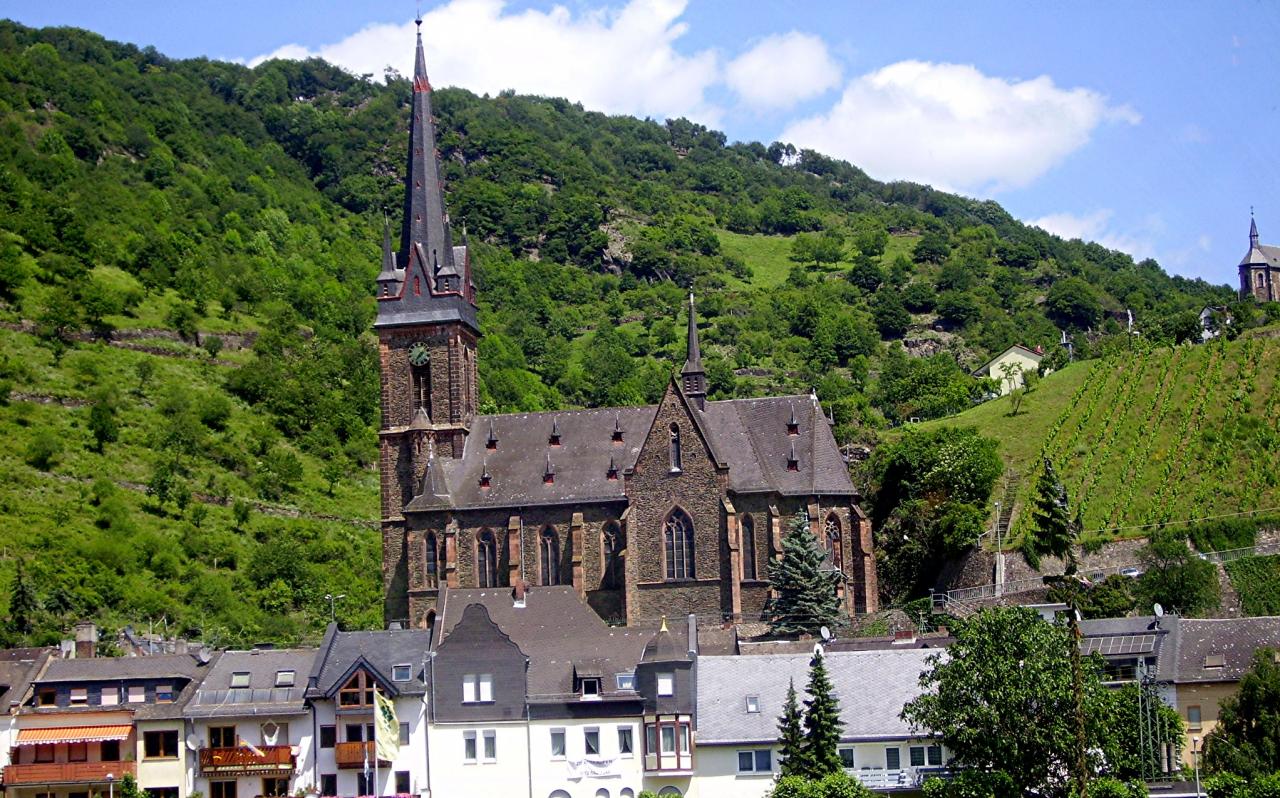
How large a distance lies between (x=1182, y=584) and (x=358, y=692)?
110 ft

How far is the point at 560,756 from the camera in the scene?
6125 centimetres

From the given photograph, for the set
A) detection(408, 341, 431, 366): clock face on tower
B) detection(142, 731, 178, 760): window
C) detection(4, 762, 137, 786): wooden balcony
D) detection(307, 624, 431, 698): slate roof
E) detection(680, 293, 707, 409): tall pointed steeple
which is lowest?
detection(4, 762, 137, 786): wooden balcony

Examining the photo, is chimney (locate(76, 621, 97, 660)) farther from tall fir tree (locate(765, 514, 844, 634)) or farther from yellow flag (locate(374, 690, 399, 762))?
tall fir tree (locate(765, 514, 844, 634))

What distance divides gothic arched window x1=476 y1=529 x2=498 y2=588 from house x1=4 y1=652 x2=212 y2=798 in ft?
63.8

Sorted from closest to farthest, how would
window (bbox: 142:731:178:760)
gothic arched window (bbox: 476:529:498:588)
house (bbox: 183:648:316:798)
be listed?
house (bbox: 183:648:316:798) < window (bbox: 142:731:178:760) < gothic arched window (bbox: 476:529:498:588)

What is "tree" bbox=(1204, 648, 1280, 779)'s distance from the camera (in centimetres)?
5638

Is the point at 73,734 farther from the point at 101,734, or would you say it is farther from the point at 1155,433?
the point at 1155,433

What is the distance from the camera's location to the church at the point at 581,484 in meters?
78.6

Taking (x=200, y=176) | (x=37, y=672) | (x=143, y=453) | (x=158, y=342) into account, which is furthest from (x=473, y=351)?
(x=200, y=176)

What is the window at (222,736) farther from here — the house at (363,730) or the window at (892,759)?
the window at (892,759)

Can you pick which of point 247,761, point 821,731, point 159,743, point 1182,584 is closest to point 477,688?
point 247,761

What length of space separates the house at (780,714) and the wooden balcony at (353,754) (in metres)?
10.7

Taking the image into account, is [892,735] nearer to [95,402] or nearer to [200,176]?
[95,402]

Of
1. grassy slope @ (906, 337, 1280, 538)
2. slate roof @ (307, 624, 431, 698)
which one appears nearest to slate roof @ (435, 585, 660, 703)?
slate roof @ (307, 624, 431, 698)
